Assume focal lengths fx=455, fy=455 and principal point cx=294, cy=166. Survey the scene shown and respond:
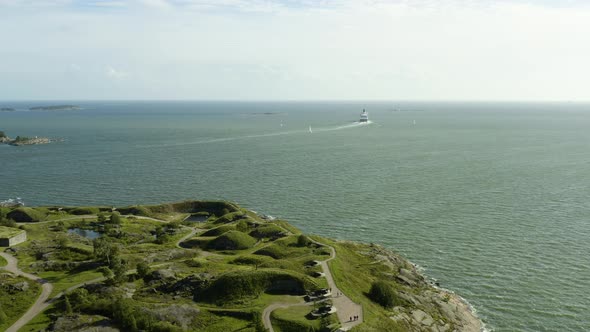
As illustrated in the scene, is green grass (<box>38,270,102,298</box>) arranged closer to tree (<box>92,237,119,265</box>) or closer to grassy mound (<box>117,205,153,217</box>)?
tree (<box>92,237,119,265</box>)

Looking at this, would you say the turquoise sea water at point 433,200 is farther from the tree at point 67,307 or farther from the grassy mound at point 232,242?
the tree at point 67,307

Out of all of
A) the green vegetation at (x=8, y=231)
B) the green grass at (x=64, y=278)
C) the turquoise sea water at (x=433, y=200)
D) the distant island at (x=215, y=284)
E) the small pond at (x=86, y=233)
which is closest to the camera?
the distant island at (x=215, y=284)

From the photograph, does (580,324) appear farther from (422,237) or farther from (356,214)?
(356,214)

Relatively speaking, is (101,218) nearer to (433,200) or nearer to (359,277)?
(359,277)

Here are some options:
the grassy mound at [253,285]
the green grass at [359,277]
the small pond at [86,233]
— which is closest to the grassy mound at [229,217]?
the green grass at [359,277]

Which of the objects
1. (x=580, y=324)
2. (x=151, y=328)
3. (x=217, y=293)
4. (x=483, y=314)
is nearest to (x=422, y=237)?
(x=483, y=314)

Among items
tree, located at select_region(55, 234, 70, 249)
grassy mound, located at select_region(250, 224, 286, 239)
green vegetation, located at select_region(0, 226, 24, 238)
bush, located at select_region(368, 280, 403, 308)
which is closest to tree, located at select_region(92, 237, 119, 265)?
tree, located at select_region(55, 234, 70, 249)
